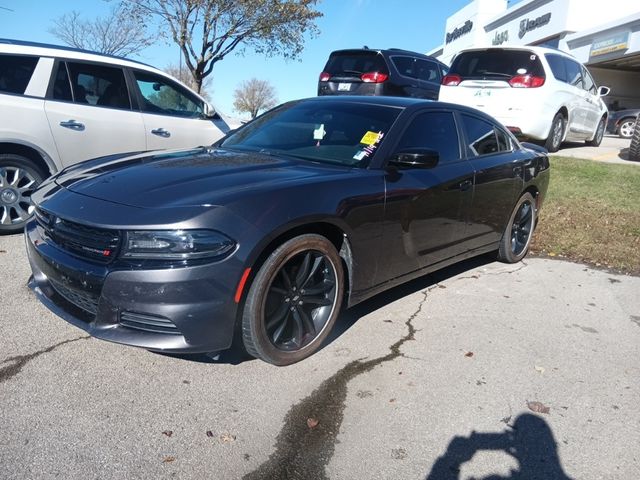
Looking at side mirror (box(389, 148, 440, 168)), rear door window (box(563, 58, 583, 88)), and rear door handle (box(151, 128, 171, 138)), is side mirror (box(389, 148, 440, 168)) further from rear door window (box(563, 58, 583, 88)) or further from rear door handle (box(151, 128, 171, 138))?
rear door window (box(563, 58, 583, 88))

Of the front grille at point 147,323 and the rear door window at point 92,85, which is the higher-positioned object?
the rear door window at point 92,85

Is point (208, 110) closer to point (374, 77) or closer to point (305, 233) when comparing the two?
point (305, 233)

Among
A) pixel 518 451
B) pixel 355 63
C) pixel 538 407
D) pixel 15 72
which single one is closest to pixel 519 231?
pixel 538 407

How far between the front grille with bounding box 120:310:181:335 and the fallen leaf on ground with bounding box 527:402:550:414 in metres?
1.91

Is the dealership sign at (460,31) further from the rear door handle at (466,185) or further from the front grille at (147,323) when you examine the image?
the front grille at (147,323)

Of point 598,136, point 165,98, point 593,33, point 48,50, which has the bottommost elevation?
point 598,136

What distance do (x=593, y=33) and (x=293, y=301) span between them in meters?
30.6

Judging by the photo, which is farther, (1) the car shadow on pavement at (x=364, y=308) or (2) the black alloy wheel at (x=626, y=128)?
(2) the black alloy wheel at (x=626, y=128)

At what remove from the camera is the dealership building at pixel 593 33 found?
2555 cm

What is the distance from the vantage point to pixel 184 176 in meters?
2.99

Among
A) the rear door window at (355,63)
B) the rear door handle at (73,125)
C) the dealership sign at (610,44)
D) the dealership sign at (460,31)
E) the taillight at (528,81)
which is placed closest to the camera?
the rear door handle at (73,125)

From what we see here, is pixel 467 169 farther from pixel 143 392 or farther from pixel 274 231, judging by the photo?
pixel 143 392

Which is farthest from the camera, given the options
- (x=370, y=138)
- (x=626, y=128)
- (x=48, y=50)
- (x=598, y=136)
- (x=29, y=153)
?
(x=626, y=128)

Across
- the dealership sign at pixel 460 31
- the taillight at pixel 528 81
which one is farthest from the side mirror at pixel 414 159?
the dealership sign at pixel 460 31
